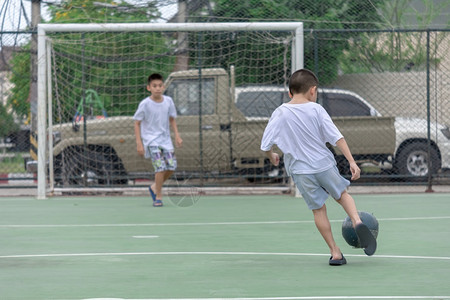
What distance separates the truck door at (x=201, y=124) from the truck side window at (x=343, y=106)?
1915mm

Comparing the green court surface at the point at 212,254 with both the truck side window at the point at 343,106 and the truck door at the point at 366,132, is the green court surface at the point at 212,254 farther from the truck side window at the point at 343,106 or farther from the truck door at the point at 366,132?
the truck side window at the point at 343,106

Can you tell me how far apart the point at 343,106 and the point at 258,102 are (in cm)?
174

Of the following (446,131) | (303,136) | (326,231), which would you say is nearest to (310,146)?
(303,136)

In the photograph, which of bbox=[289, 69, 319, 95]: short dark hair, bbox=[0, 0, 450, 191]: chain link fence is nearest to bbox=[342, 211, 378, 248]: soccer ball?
bbox=[289, 69, 319, 95]: short dark hair

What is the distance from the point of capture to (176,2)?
15961 mm

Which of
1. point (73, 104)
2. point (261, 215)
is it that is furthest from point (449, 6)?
point (261, 215)

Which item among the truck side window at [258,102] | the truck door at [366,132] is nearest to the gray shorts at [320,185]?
the truck side window at [258,102]

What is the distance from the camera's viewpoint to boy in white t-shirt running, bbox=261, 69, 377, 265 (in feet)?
22.4

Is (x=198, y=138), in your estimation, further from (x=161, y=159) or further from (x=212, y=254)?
(x=212, y=254)

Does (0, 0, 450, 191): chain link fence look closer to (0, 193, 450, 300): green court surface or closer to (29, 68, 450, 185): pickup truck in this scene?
(29, 68, 450, 185): pickup truck

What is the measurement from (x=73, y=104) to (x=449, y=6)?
Answer: 1003 centimetres

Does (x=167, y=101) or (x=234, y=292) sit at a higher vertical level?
(x=167, y=101)

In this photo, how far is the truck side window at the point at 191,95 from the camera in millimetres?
15109

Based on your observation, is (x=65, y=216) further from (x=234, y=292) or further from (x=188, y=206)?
(x=234, y=292)
